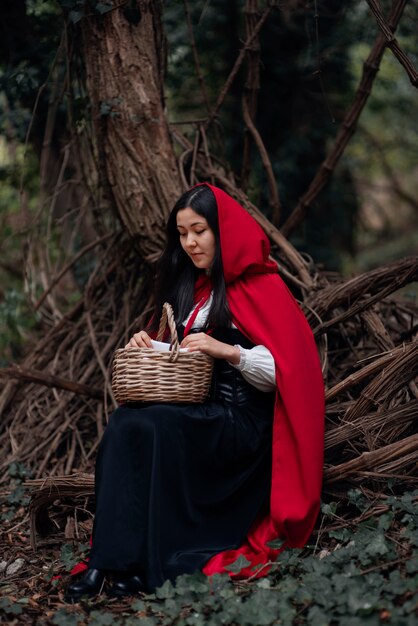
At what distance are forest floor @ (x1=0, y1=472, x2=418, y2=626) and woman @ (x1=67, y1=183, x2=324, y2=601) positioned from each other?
0.11 metres

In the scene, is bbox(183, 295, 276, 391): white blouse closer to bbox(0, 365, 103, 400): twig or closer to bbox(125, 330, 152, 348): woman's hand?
bbox(125, 330, 152, 348): woman's hand

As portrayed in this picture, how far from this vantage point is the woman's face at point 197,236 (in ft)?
10.5

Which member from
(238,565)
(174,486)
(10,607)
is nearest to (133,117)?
(174,486)

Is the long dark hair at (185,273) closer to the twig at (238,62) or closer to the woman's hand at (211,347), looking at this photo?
the woman's hand at (211,347)

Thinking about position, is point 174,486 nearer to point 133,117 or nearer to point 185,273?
point 185,273

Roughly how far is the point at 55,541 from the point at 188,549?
0.84 meters

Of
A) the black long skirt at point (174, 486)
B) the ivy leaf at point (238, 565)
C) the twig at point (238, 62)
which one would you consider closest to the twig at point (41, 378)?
the black long skirt at point (174, 486)

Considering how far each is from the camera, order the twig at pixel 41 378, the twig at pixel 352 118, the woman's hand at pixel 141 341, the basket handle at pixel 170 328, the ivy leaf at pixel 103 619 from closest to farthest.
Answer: the ivy leaf at pixel 103 619 → the basket handle at pixel 170 328 → the woman's hand at pixel 141 341 → the twig at pixel 41 378 → the twig at pixel 352 118

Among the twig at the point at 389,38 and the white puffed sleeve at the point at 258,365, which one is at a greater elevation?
the twig at the point at 389,38

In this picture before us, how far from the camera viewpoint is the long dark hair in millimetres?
3193

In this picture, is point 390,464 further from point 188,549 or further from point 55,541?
point 55,541

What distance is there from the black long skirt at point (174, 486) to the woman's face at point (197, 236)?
0.65 m

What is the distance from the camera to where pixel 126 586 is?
9.07 feet

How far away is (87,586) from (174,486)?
1.64 ft
